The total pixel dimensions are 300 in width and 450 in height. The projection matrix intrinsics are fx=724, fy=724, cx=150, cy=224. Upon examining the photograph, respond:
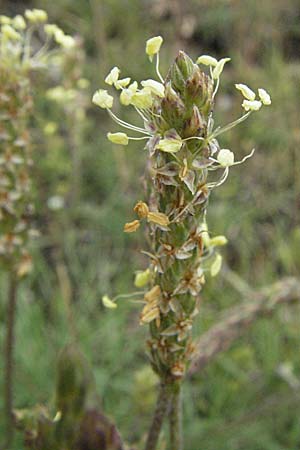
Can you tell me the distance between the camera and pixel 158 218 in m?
1.24

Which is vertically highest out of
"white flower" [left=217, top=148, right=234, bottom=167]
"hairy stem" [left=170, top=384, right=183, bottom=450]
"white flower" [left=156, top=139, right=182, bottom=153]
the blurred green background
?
"white flower" [left=156, top=139, right=182, bottom=153]

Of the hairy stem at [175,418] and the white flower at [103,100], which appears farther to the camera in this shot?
the hairy stem at [175,418]

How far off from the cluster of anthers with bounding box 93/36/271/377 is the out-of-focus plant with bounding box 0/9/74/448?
58cm

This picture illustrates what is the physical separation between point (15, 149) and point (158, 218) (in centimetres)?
79

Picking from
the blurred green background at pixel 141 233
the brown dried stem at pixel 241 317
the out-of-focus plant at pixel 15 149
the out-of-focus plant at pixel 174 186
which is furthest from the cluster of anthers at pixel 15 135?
the brown dried stem at pixel 241 317

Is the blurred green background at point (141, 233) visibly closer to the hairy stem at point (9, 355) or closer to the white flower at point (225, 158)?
the hairy stem at point (9, 355)

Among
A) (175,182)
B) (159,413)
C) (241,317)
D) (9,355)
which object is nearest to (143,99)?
(175,182)

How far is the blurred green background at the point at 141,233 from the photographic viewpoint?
2.63 meters

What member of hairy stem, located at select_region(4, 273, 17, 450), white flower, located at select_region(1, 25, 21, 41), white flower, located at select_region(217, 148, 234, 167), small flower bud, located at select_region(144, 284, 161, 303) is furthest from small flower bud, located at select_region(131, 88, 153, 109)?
hairy stem, located at select_region(4, 273, 17, 450)

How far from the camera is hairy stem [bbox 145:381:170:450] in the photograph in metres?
1.46

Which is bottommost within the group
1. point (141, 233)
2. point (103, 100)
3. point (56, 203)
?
point (141, 233)

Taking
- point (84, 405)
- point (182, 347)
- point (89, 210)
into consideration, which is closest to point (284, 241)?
point (89, 210)

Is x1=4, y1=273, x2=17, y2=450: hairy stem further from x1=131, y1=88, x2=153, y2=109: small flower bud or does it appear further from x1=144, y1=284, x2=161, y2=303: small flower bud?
x1=131, y1=88, x2=153, y2=109: small flower bud

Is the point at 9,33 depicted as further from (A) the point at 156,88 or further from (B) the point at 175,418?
(B) the point at 175,418
